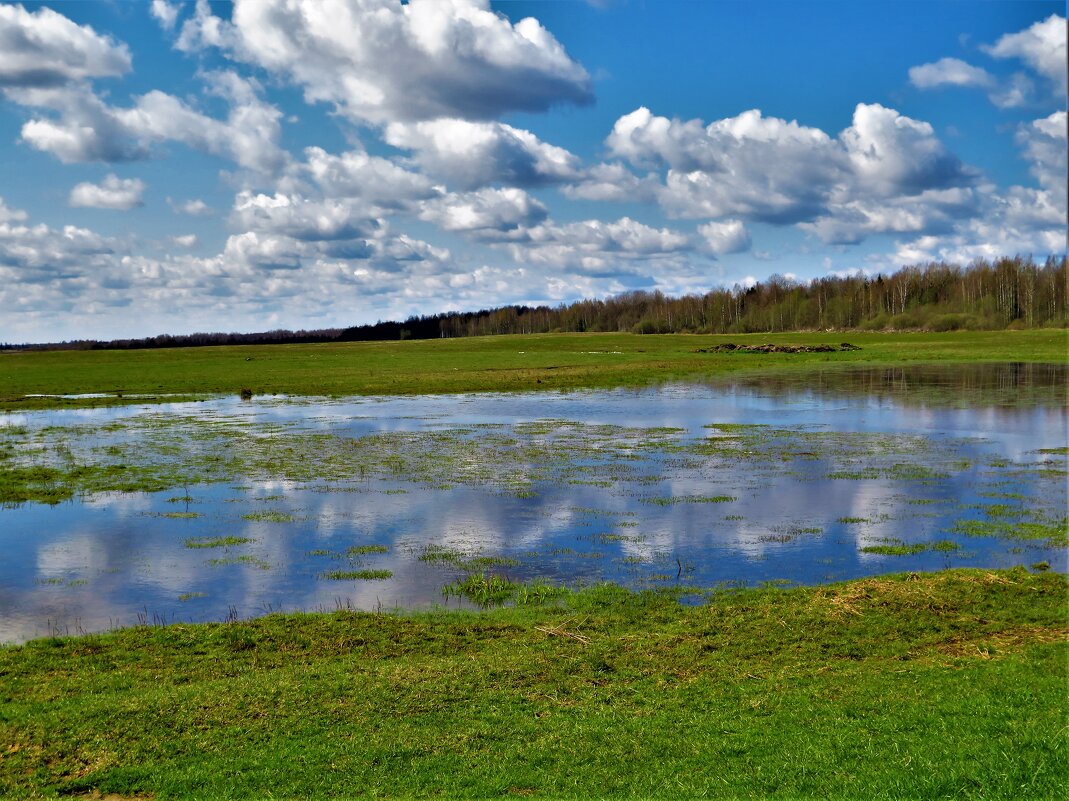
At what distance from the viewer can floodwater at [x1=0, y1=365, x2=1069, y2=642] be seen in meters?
20.5

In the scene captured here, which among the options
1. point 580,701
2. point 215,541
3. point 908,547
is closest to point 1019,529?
point 908,547

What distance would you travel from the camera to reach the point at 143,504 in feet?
99.1

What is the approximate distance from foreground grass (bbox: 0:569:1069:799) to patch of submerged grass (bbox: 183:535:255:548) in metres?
7.44

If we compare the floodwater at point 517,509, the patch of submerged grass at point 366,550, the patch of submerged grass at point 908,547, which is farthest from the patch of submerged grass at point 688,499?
the patch of submerged grass at point 366,550

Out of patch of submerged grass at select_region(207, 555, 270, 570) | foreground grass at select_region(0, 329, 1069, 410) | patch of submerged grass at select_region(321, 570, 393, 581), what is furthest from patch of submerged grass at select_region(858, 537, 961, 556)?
foreground grass at select_region(0, 329, 1069, 410)

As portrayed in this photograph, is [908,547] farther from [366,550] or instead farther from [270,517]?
[270,517]

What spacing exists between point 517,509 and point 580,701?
15.2 meters

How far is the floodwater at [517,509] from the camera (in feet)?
67.4

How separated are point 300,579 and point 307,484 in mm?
12885

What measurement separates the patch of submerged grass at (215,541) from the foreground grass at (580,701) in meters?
7.44

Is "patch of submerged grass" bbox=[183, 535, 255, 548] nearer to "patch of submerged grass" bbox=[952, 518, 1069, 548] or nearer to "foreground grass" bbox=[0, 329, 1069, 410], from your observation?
"patch of submerged grass" bbox=[952, 518, 1069, 548]

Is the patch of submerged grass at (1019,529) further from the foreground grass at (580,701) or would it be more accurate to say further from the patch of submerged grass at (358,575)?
the patch of submerged grass at (358,575)

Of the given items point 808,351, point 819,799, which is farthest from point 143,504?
point 808,351

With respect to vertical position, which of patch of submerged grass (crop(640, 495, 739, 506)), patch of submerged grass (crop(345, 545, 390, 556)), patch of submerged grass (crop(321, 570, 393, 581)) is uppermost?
patch of submerged grass (crop(345, 545, 390, 556))
